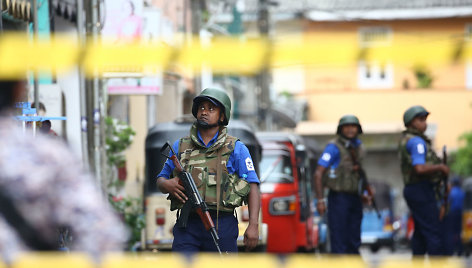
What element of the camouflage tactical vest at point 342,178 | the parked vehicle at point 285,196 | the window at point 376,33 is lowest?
the parked vehicle at point 285,196

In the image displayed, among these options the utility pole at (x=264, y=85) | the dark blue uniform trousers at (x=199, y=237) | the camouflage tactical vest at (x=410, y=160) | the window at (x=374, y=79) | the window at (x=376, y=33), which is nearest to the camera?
the dark blue uniform trousers at (x=199, y=237)

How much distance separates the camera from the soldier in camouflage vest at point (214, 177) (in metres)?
7.36

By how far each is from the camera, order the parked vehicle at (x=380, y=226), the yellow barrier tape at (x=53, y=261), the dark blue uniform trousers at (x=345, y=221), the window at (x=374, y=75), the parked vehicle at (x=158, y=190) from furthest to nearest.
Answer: the window at (x=374, y=75) < the parked vehicle at (x=380, y=226) < the parked vehicle at (x=158, y=190) < the dark blue uniform trousers at (x=345, y=221) < the yellow barrier tape at (x=53, y=261)

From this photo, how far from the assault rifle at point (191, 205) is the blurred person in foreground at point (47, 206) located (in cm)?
316

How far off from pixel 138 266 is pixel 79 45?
127cm

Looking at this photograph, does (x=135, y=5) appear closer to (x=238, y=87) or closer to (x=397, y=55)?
(x=397, y=55)

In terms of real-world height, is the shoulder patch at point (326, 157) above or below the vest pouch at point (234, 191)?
below

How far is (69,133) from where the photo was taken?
14.0 m

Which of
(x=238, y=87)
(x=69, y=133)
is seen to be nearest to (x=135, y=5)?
(x=69, y=133)

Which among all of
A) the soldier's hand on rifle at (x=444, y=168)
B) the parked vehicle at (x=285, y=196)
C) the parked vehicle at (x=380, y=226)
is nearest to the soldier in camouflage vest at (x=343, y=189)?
the soldier's hand on rifle at (x=444, y=168)

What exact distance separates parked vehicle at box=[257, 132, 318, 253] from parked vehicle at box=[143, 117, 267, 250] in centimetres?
124

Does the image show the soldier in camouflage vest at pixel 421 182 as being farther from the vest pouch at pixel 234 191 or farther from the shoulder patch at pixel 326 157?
the vest pouch at pixel 234 191

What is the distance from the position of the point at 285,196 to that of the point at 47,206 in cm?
1117

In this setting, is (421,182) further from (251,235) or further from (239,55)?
(239,55)
